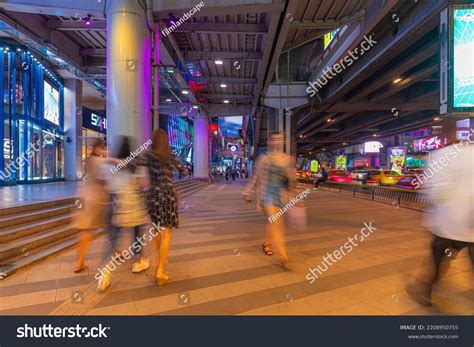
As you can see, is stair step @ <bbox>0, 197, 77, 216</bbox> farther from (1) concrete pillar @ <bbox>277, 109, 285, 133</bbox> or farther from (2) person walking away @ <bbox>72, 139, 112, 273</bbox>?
(1) concrete pillar @ <bbox>277, 109, 285, 133</bbox>

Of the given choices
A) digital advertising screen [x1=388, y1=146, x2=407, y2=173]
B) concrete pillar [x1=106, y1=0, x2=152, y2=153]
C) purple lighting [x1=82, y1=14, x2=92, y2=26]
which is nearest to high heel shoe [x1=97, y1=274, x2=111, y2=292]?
concrete pillar [x1=106, y1=0, x2=152, y2=153]

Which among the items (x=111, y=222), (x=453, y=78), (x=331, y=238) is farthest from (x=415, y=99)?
(x=111, y=222)

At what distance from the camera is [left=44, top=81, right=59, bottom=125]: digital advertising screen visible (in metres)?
17.2

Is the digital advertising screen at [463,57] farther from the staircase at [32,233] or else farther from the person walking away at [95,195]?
the person walking away at [95,195]

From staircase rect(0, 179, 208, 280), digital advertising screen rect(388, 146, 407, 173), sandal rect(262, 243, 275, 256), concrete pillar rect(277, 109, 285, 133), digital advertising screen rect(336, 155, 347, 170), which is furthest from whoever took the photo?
digital advertising screen rect(336, 155, 347, 170)

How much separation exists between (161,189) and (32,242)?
297cm

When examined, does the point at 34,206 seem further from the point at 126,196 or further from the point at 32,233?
the point at 126,196

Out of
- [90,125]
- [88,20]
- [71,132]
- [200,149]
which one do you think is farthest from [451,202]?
[200,149]

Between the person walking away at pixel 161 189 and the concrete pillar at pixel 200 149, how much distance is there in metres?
24.2

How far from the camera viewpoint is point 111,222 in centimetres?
395

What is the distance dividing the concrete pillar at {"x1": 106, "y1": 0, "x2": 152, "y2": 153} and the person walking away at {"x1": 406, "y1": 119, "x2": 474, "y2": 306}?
23.0 feet

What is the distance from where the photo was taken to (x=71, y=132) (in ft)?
63.9

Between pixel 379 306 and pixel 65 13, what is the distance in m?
11.2
